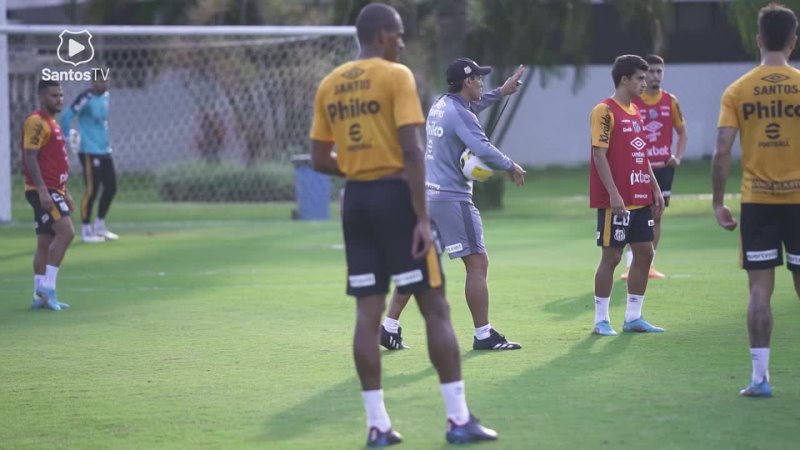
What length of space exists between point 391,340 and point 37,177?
4486 mm

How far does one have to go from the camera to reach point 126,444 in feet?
21.7

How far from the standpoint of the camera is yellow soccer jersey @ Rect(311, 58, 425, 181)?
20.4 ft

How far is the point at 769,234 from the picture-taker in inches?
285

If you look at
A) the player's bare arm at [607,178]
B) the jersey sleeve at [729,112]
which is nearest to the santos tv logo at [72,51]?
the player's bare arm at [607,178]

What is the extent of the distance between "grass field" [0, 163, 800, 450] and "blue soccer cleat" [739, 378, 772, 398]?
0.10 m

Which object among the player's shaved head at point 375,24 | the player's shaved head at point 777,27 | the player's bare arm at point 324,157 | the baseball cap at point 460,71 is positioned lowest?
the player's bare arm at point 324,157

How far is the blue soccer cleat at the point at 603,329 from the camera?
9734 millimetres

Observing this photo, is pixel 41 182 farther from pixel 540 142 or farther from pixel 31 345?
pixel 540 142

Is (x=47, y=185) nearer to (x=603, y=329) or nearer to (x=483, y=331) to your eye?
(x=483, y=331)

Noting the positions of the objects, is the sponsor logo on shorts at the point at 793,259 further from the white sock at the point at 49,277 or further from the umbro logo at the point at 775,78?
the white sock at the point at 49,277

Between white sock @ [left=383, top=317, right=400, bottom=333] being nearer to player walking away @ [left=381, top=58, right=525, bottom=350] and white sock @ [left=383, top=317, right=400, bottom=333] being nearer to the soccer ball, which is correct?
player walking away @ [left=381, top=58, right=525, bottom=350]

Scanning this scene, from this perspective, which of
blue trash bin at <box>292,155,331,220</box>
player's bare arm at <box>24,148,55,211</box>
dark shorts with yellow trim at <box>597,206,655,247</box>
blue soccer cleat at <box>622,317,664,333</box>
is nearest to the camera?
dark shorts with yellow trim at <box>597,206,655,247</box>

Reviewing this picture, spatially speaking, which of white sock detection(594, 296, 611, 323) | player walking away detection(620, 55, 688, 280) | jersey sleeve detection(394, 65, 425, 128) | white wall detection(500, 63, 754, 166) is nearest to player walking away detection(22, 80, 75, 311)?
white sock detection(594, 296, 611, 323)

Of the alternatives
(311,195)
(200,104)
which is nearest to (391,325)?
(311,195)
